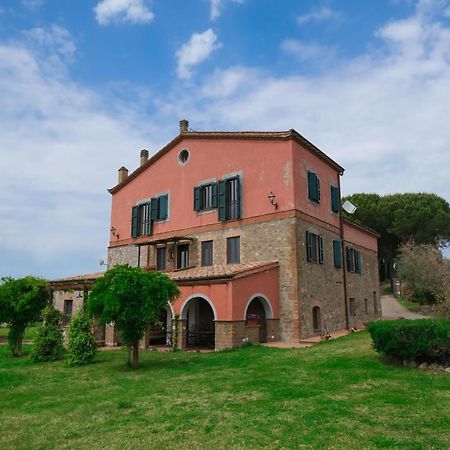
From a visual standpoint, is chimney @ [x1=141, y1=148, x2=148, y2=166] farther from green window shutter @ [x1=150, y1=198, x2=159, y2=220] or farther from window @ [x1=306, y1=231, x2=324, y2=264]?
window @ [x1=306, y1=231, x2=324, y2=264]

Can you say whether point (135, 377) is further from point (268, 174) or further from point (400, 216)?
point (400, 216)

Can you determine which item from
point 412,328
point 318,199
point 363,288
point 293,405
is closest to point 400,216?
point 363,288

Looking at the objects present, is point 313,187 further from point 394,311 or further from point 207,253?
point 394,311

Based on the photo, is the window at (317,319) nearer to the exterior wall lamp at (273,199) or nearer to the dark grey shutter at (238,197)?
the exterior wall lamp at (273,199)

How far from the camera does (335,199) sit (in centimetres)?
2086

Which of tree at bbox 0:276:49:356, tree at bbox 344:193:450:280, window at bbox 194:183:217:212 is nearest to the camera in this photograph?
tree at bbox 0:276:49:356

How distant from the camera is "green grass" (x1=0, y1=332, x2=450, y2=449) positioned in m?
5.40

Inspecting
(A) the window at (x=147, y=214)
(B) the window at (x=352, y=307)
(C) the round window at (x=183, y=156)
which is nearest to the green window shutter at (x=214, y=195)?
(C) the round window at (x=183, y=156)

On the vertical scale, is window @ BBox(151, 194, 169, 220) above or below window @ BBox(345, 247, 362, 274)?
above

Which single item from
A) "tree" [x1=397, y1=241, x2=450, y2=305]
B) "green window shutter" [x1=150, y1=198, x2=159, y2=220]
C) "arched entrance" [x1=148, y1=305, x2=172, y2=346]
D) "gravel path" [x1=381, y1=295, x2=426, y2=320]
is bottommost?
"arched entrance" [x1=148, y1=305, x2=172, y2=346]

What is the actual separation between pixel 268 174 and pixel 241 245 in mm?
3334

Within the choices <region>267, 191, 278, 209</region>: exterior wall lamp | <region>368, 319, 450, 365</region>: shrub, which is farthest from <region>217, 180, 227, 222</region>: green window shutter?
<region>368, 319, 450, 365</region>: shrub

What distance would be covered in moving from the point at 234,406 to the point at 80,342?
7.54m

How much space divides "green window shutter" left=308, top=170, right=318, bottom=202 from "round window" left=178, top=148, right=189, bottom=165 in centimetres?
664
